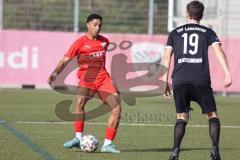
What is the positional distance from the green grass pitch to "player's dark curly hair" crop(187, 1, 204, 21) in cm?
212

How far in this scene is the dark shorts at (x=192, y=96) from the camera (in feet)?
35.0

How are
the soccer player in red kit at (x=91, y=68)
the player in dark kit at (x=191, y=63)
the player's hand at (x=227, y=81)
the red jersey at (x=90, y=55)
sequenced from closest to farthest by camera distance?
the player's hand at (x=227, y=81)
the player in dark kit at (x=191, y=63)
the soccer player in red kit at (x=91, y=68)
the red jersey at (x=90, y=55)

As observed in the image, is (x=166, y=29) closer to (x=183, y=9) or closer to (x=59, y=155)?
(x=183, y=9)

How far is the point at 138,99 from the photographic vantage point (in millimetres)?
→ 25688

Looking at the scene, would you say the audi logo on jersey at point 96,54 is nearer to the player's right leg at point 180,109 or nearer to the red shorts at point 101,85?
the red shorts at point 101,85

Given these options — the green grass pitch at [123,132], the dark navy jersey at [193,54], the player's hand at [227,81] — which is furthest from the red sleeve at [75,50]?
the player's hand at [227,81]

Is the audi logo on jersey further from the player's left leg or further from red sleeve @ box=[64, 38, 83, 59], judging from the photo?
the player's left leg

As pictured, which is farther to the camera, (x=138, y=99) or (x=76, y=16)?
(x=76, y=16)

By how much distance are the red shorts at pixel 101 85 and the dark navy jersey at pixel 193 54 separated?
213 cm

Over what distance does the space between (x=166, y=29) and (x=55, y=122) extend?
1523cm

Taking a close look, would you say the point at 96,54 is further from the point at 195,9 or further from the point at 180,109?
the point at 195,9

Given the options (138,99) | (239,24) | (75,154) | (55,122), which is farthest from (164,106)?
(75,154)

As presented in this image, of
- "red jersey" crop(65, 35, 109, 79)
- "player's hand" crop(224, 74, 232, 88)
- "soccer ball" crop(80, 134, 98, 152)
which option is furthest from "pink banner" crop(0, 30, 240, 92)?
"player's hand" crop(224, 74, 232, 88)

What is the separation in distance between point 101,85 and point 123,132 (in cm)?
279
